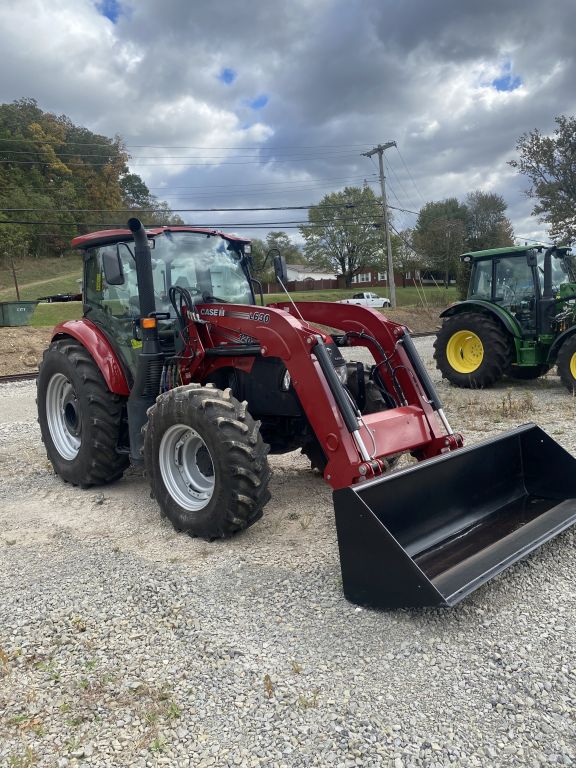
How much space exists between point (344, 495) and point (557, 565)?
1.50 meters

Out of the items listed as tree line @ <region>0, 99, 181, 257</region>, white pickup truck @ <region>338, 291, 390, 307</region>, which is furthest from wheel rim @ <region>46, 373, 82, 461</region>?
tree line @ <region>0, 99, 181, 257</region>

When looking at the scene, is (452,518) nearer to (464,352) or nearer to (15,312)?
(464,352)

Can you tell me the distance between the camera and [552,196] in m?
27.3

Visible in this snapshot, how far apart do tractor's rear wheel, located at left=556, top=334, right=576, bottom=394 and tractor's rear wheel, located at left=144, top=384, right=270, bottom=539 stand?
7082mm

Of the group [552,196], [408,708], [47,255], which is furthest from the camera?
[47,255]

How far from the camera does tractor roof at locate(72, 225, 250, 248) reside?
5.41 metres

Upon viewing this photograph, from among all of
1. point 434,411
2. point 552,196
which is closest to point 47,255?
point 552,196

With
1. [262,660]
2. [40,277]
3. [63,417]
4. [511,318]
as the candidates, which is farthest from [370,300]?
[262,660]

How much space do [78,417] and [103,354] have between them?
687 millimetres

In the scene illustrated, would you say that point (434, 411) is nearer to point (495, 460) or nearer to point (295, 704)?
point (495, 460)

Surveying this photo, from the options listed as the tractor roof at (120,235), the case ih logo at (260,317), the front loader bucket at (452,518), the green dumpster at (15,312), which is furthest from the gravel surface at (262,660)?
the green dumpster at (15,312)

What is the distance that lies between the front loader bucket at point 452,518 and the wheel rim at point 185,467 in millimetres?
1496

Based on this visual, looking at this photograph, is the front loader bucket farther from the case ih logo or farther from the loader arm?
the case ih logo

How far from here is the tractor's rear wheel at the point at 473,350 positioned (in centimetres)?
1068
